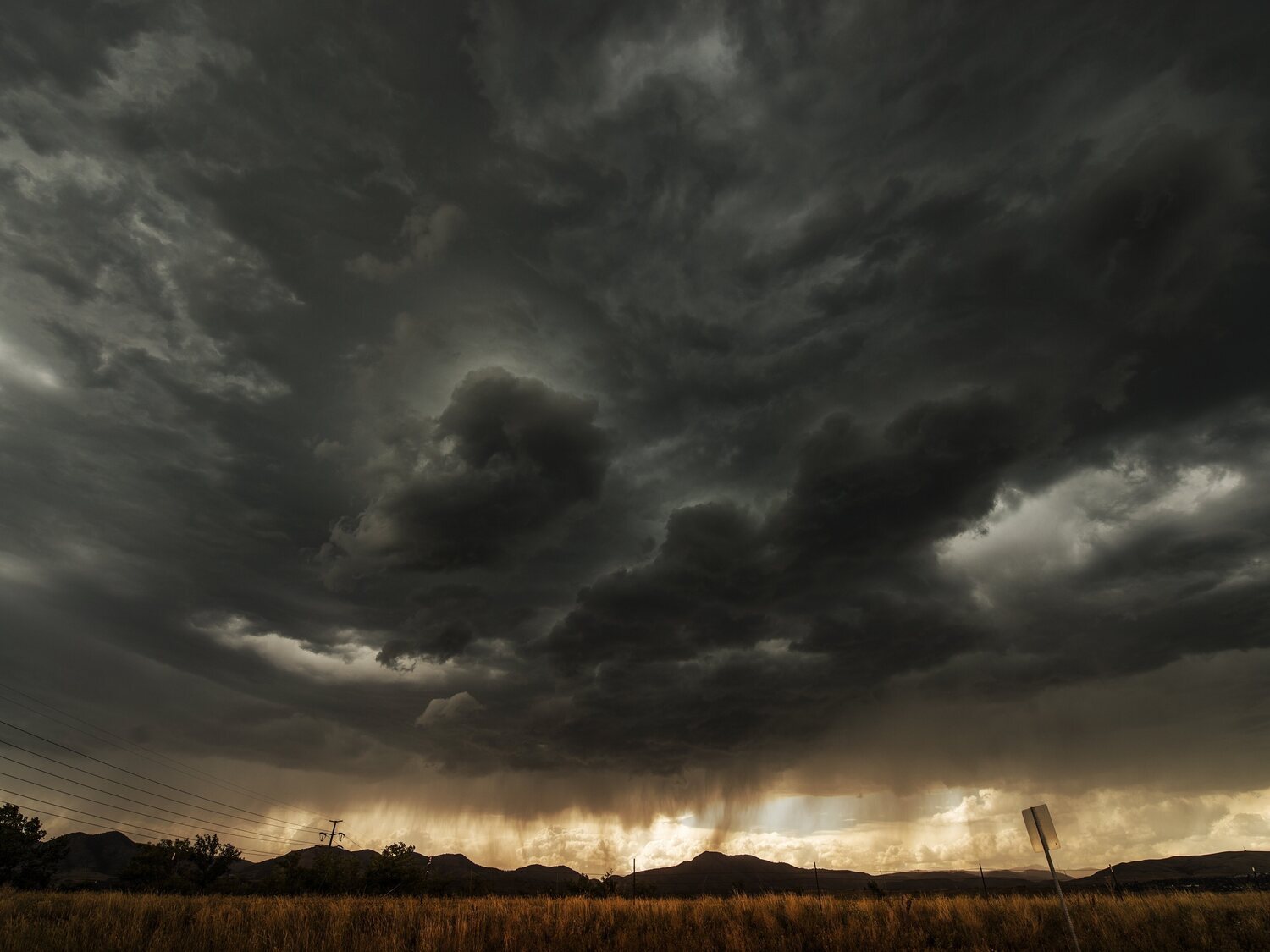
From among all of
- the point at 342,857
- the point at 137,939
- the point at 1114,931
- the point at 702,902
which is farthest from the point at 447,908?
the point at 342,857

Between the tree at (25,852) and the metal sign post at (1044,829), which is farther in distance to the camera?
the tree at (25,852)

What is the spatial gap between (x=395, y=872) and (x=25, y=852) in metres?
50.4

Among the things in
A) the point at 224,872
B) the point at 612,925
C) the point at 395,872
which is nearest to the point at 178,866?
the point at 224,872

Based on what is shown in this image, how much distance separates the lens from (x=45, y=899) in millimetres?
21375

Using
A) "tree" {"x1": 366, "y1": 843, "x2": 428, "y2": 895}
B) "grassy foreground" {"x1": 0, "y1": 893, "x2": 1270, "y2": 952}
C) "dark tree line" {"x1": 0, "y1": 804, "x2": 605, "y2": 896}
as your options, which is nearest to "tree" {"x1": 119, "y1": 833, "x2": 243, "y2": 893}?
"dark tree line" {"x1": 0, "y1": 804, "x2": 605, "y2": 896}

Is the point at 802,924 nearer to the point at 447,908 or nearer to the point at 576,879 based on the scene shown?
the point at 447,908

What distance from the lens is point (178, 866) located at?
8706 centimetres

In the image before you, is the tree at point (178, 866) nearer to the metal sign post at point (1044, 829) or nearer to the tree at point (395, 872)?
the tree at point (395, 872)

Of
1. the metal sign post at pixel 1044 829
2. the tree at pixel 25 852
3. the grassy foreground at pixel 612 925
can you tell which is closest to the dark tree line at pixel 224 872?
the tree at pixel 25 852

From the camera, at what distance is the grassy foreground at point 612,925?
51.1 feet

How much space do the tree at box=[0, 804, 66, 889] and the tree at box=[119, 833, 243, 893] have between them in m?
8.57

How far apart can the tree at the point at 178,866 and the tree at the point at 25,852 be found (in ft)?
28.1

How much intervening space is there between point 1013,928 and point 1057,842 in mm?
6247

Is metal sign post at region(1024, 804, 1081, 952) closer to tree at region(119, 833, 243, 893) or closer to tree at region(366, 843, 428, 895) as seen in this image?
tree at region(366, 843, 428, 895)
